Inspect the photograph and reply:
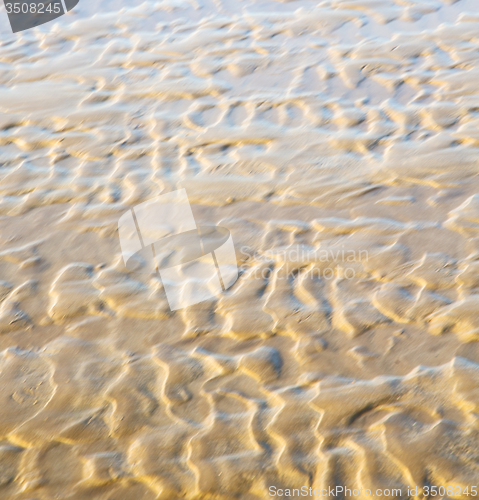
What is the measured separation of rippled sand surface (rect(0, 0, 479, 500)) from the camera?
2123 millimetres

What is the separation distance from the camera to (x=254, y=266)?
115 inches

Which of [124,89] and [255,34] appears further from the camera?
[255,34]

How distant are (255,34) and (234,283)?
10.0ft

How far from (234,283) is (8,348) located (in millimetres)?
1063

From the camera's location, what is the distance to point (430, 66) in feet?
14.4

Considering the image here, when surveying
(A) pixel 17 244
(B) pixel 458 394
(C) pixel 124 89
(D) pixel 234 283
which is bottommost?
(B) pixel 458 394

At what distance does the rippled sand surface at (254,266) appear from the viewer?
2.12m

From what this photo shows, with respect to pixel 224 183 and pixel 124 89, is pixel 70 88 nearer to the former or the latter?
pixel 124 89

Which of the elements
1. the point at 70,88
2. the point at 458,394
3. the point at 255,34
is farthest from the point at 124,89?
the point at 458,394

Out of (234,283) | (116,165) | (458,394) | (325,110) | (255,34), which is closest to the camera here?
(458,394)

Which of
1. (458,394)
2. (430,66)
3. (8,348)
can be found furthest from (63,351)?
(430,66)

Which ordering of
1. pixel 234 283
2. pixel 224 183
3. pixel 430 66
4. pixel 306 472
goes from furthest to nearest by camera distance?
pixel 430 66, pixel 224 183, pixel 234 283, pixel 306 472

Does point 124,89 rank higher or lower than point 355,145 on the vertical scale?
higher

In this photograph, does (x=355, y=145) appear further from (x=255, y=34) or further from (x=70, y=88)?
(x=70, y=88)
